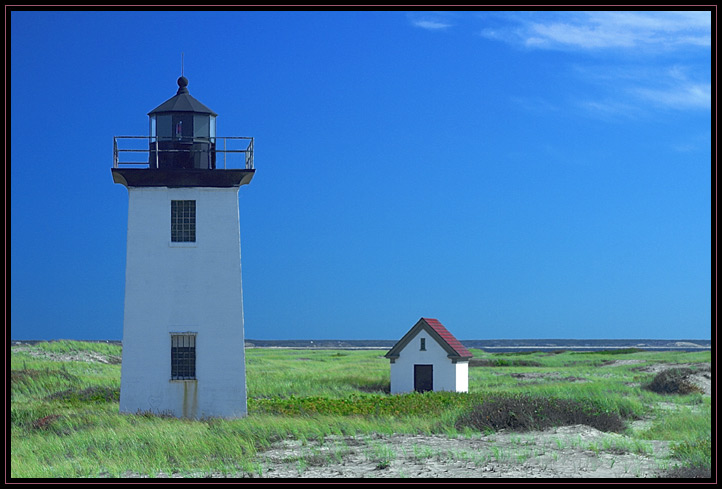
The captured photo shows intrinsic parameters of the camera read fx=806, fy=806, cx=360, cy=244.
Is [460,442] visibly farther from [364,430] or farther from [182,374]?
[182,374]

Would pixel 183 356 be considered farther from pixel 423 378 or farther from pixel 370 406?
pixel 423 378

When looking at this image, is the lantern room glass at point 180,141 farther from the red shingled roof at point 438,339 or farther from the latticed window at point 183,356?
the red shingled roof at point 438,339

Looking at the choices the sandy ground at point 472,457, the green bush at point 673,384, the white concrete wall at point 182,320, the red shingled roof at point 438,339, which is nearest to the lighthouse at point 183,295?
the white concrete wall at point 182,320

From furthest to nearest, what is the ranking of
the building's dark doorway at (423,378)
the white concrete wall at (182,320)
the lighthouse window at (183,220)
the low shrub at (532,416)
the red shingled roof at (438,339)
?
the building's dark doorway at (423,378), the red shingled roof at (438,339), the lighthouse window at (183,220), the white concrete wall at (182,320), the low shrub at (532,416)

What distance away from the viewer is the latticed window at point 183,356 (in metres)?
22.2

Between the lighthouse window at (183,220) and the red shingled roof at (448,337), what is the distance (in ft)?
41.5

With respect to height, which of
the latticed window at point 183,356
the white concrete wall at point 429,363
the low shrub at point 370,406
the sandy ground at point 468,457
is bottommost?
the sandy ground at point 468,457

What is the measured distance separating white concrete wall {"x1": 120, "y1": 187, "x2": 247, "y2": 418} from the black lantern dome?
1.93 meters

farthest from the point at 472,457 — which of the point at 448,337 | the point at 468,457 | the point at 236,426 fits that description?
the point at 448,337

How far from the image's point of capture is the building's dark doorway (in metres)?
32.0

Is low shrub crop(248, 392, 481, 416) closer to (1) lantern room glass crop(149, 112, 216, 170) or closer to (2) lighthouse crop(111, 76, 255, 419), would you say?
(2) lighthouse crop(111, 76, 255, 419)

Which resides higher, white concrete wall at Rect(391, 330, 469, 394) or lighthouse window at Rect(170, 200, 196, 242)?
lighthouse window at Rect(170, 200, 196, 242)

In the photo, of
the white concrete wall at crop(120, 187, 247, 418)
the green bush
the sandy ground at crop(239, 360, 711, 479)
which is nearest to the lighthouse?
the white concrete wall at crop(120, 187, 247, 418)

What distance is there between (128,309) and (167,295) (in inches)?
44.6
